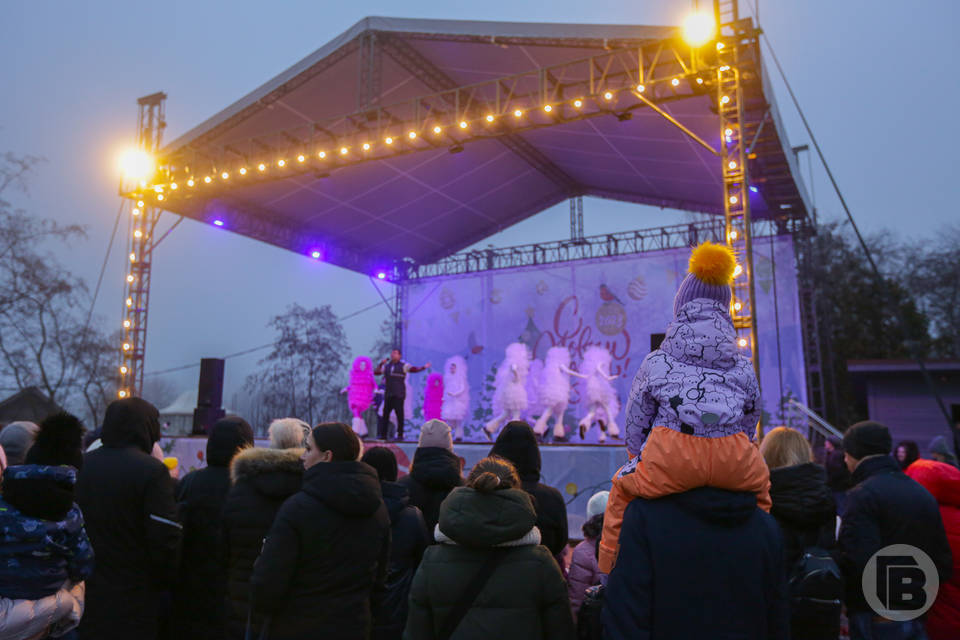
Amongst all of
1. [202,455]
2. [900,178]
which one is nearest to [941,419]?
[202,455]

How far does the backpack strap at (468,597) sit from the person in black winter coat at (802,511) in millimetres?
982

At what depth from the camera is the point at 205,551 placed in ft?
9.41

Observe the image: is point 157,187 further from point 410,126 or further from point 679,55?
point 679,55

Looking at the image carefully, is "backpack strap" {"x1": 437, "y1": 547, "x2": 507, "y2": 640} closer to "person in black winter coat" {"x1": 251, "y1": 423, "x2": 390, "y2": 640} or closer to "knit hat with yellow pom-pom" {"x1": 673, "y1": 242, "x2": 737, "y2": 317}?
"person in black winter coat" {"x1": 251, "y1": 423, "x2": 390, "y2": 640}

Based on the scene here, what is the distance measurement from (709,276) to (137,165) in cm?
1231

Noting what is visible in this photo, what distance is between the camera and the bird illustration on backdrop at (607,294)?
13.7 m

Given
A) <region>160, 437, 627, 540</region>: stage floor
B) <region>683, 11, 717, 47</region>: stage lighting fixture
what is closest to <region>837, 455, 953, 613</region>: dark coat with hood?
<region>160, 437, 627, 540</region>: stage floor

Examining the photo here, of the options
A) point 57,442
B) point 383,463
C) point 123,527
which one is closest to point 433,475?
point 383,463

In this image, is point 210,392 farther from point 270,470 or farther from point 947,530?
point 947,530

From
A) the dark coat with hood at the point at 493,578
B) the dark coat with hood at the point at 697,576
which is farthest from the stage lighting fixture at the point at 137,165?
the dark coat with hood at the point at 697,576

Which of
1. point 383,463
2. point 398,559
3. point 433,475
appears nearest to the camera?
point 398,559

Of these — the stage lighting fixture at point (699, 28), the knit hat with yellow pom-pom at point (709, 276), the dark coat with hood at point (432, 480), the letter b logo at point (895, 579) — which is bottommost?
the letter b logo at point (895, 579)

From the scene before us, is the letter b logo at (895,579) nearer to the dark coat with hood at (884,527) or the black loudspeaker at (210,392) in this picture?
the dark coat with hood at (884,527)

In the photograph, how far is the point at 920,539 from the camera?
8.13ft
